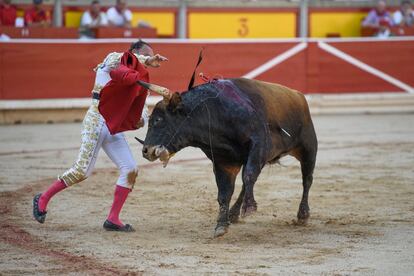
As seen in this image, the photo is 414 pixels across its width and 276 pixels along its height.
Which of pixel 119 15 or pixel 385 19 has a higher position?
pixel 119 15

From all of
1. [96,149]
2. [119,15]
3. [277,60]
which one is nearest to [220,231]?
[96,149]

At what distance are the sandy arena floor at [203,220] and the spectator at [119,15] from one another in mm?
4474

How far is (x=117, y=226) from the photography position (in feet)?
24.2

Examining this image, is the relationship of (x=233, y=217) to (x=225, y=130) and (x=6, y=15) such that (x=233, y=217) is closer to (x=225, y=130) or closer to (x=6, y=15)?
(x=225, y=130)

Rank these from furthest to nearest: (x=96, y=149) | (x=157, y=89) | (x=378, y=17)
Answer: (x=378, y=17), (x=96, y=149), (x=157, y=89)

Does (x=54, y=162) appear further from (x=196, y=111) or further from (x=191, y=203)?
(x=196, y=111)

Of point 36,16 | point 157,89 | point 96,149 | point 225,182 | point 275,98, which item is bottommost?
point 225,182

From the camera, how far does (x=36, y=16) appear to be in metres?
16.2

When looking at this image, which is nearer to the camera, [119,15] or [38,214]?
[38,214]

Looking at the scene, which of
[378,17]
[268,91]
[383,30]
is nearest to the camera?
[268,91]

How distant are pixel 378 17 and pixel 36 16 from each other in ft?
21.7

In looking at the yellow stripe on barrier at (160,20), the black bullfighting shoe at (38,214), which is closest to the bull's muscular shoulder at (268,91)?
the black bullfighting shoe at (38,214)

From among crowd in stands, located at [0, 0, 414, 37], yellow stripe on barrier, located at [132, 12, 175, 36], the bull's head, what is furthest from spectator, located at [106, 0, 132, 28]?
the bull's head

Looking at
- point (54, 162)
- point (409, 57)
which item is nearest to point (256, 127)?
point (54, 162)
